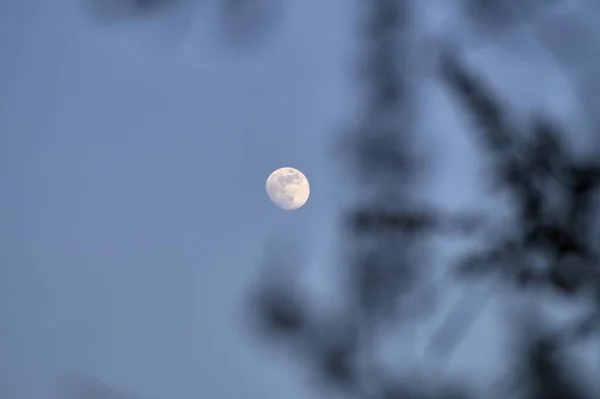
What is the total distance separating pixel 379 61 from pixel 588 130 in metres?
0.30

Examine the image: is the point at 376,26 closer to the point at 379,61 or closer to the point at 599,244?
the point at 379,61

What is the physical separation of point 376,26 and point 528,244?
37 centimetres

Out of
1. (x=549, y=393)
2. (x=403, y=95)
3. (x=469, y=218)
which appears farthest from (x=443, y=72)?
(x=549, y=393)

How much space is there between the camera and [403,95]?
4.59 feet

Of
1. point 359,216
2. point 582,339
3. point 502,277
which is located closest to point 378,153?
point 359,216

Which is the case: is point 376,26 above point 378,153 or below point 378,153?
above

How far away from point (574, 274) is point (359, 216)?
0.31 metres

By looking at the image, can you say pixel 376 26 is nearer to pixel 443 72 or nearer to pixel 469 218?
pixel 443 72

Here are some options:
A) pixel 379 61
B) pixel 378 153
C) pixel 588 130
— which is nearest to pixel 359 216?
pixel 378 153

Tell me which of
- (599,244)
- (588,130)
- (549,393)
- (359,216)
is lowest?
(549,393)

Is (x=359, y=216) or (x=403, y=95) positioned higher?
(x=403, y=95)

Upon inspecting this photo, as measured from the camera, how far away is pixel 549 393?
133 cm

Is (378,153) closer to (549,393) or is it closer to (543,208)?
(543,208)

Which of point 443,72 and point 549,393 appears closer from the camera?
point 549,393
